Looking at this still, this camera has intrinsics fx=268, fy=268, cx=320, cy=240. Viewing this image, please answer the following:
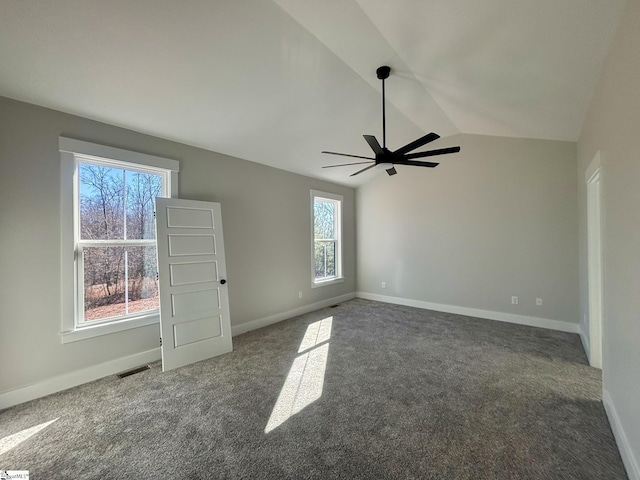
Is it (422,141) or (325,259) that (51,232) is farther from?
(325,259)

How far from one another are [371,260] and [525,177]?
3.07m

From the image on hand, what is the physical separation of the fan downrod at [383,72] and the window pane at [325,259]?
3207mm

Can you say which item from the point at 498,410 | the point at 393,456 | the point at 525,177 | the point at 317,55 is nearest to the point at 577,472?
the point at 498,410

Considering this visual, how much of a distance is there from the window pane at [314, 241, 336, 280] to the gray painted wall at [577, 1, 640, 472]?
13.2 ft

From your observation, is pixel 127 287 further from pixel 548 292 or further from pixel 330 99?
pixel 548 292

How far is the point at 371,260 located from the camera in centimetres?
595

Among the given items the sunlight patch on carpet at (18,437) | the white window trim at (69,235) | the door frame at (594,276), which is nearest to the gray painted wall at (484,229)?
the door frame at (594,276)

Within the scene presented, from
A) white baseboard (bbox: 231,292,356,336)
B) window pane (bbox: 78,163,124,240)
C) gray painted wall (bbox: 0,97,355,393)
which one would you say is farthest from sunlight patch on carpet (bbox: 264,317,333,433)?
window pane (bbox: 78,163,124,240)

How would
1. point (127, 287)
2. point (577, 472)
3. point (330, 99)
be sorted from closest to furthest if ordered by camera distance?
1. point (577, 472)
2. point (127, 287)
3. point (330, 99)

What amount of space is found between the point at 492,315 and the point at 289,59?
4.77 metres

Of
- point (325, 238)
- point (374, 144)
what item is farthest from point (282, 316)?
point (374, 144)

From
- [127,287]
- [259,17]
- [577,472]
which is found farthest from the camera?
[127,287]

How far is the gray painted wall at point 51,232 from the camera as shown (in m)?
2.28

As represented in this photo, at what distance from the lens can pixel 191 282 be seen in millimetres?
3211
